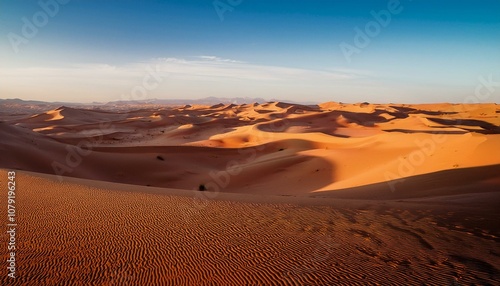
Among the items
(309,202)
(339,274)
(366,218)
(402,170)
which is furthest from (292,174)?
(339,274)

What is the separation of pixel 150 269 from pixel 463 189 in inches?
430

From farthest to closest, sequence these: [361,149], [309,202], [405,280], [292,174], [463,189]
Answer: [361,149], [292,174], [463,189], [309,202], [405,280]

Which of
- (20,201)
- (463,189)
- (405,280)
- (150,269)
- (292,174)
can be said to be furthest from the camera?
(292,174)

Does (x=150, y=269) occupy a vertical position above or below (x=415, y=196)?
above

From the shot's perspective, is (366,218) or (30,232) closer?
(30,232)

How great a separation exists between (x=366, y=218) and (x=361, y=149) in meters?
16.4

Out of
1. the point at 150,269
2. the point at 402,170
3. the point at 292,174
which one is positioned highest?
the point at 150,269

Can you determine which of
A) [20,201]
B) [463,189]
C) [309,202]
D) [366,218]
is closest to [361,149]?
[463,189]

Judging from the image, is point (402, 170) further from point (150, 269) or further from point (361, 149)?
point (150, 269)

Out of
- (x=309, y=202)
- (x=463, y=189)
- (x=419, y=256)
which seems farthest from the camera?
(x=463, y=189)

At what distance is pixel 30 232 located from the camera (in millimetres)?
5816

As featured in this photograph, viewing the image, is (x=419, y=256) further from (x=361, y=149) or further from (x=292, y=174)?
(x=361, y=149)

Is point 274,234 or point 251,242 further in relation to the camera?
point 274,234

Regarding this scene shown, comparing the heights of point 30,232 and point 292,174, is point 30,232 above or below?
above
